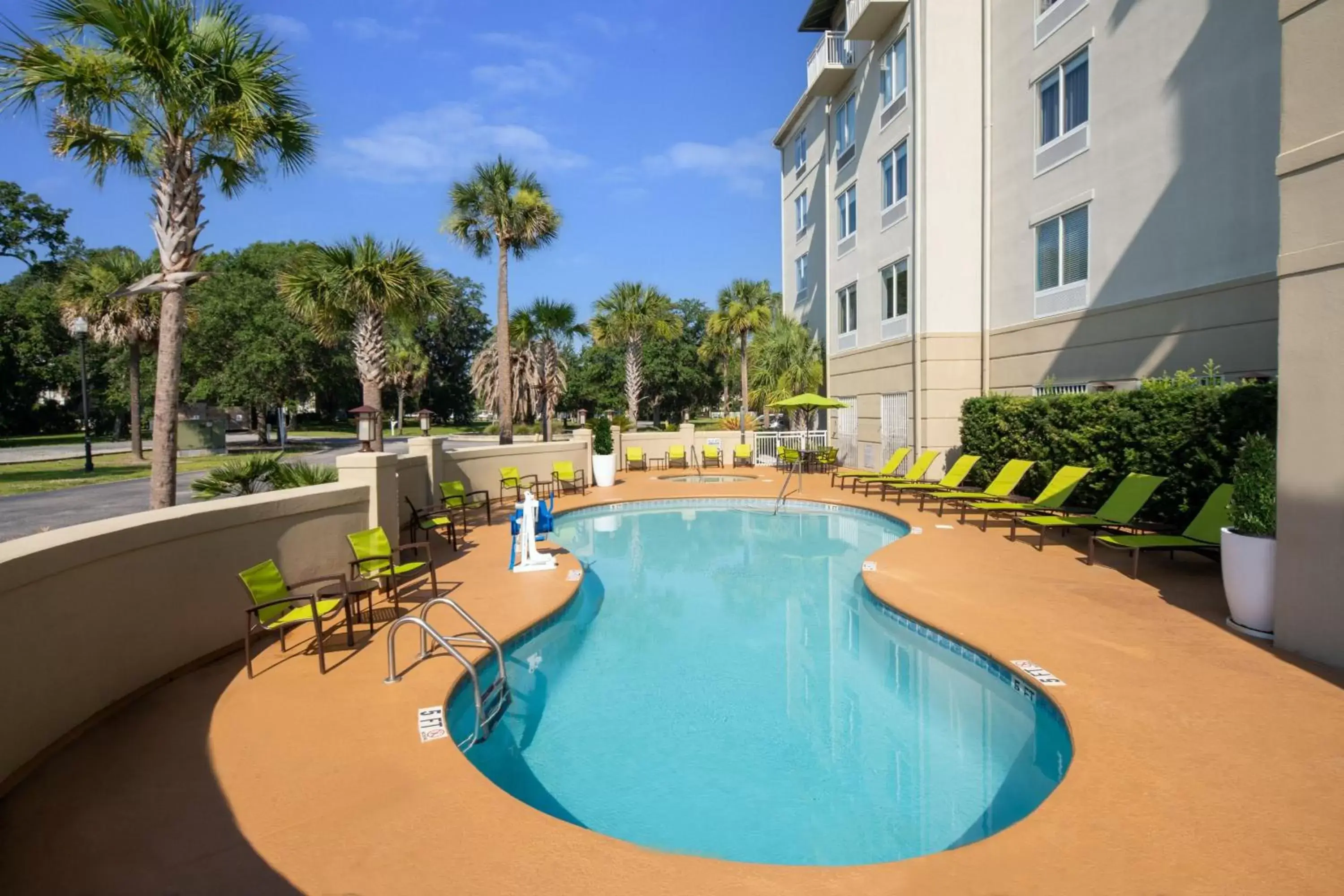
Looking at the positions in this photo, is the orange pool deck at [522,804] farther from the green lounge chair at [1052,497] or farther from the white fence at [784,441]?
the white fence at [784,441]

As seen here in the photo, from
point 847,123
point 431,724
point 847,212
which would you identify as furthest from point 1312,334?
point 847,123

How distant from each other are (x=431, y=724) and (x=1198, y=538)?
882 cm

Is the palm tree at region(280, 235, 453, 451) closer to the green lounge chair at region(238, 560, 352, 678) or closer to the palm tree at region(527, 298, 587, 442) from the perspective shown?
the green lounge chair at region(238, 560, 352, 678)

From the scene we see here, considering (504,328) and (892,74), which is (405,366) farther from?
(892,74)

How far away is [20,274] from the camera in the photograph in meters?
68.0

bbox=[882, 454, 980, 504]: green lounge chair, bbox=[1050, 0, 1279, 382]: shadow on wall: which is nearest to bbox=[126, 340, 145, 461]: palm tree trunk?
bbox=[882, 454, 980, 504]: green lounge chair

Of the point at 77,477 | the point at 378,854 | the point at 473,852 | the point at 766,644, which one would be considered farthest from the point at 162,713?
the point at 77,477

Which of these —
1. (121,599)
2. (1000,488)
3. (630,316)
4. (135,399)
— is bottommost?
(121,599)

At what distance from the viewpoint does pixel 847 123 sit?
22.8 meters

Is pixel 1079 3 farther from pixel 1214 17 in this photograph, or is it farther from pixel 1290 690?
pixel 1290 690

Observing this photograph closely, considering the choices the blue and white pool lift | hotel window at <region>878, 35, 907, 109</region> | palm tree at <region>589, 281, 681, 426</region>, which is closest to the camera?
the blue and white pool lift

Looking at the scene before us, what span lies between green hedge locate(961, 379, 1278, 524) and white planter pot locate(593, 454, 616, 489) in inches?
396

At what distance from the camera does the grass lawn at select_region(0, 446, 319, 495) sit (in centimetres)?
1997

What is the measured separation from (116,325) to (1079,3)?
112 ft
